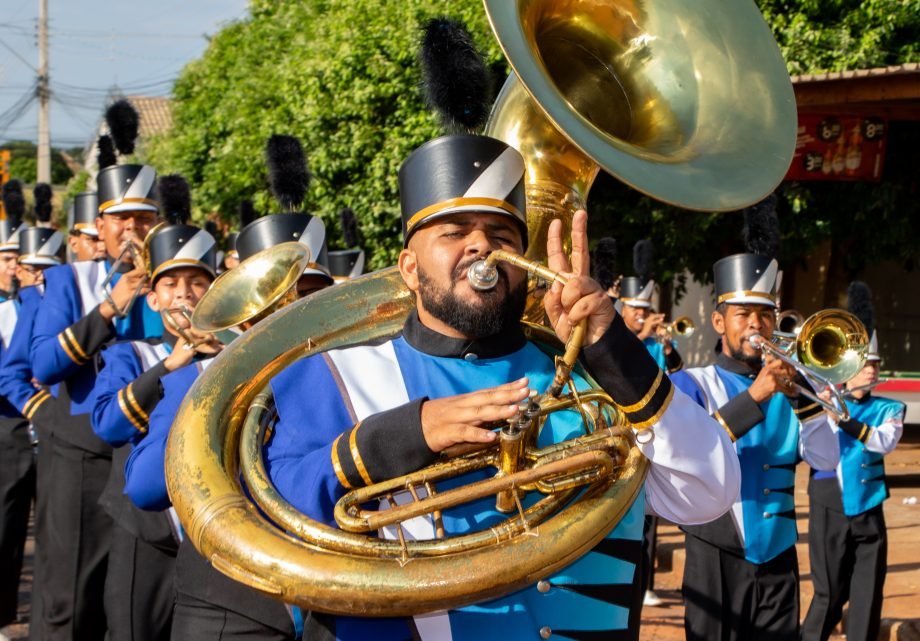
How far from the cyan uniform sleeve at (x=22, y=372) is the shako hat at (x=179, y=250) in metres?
2.09

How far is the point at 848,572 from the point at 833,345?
1830mm

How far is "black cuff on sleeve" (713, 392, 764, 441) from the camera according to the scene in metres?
4.58

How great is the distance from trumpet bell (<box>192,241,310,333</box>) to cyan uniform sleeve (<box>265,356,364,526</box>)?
0.80 m

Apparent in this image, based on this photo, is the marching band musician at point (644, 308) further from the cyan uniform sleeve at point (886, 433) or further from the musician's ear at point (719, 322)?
the musician's ear at point (719, 322)

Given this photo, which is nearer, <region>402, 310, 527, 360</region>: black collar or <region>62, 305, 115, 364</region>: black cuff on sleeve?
<region>402, 310, 527, 360</region>: black collar

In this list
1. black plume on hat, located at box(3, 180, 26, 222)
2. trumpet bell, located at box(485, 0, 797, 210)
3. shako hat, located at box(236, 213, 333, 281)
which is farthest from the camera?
black plume on hat, located at box(3, 180, 26, 222)

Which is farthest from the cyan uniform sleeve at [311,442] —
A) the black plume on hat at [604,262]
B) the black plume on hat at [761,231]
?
the black plume on hat at [604,262]

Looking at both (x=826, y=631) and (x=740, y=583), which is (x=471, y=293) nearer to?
(x=740, y=583)

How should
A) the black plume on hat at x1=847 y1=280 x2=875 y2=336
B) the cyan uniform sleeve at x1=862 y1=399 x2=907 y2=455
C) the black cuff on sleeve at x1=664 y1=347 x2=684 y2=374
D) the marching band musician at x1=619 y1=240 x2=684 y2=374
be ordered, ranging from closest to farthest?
the cyan uniform sleeve at x1=862 y1=399 x2=907 y2=455 → the black plume on hat at x1=847 y1=280 x2=875 y2=336 → the marching band musician at x1=619 y1=240 x2=684 y2=374 → the black cuff on sleeve at x1=664 y1=347 x2=684 y2=374

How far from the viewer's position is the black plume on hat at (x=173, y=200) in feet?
17.9

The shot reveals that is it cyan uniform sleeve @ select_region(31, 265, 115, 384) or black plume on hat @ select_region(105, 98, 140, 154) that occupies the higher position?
black plume on hat @ select_region(105, 98, 140, 154)

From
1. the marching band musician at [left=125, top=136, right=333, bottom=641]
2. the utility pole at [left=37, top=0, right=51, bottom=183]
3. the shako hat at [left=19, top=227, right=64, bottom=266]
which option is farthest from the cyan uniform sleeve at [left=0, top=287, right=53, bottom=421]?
the utility pole at [left=37, top=0, right=51, bottom=183]

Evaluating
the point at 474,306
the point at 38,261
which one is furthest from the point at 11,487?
the point at 474,306

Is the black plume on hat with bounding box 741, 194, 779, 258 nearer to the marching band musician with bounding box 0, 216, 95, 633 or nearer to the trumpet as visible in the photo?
the trumpet
